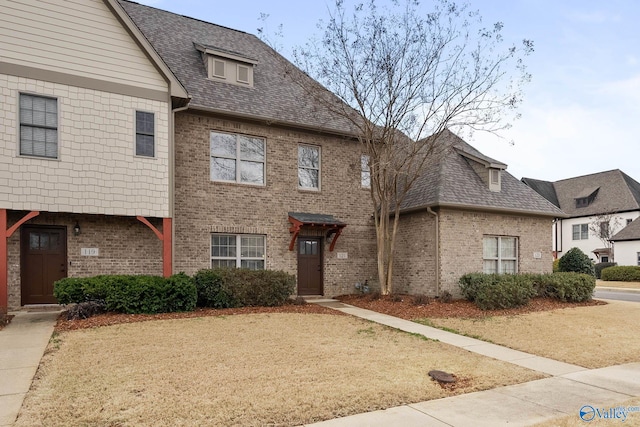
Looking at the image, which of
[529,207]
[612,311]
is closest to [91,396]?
[612,311]

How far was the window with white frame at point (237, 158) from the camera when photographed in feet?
47.7

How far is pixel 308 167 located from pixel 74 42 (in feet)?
26.7

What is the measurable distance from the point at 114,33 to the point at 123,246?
5990 millimetres

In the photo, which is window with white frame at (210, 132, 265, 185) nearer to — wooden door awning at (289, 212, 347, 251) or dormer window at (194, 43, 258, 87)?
wooden door awning at (289, 212, 347, 251)

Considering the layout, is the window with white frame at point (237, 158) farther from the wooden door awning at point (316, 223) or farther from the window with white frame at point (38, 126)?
Result: the window with white frame at point (38, 126)

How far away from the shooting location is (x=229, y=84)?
15.6 metres

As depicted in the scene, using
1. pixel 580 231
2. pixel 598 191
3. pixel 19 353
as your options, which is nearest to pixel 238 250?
pixel 19 353

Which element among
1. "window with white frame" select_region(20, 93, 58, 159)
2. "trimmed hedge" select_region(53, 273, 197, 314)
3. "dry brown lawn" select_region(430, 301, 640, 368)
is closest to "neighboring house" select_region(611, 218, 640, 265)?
"dry brown lawn" select_region(430, 301, 640, 368)

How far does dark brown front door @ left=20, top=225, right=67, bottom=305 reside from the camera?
1203 cm

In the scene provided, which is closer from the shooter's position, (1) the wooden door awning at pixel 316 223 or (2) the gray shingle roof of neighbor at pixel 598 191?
(1) the wooden door awning at pixel 316 223

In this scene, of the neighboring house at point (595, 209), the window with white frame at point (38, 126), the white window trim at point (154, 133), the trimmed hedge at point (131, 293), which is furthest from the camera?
the neighboring house at point (595, 209)

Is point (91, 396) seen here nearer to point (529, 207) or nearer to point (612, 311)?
point (612, 311)

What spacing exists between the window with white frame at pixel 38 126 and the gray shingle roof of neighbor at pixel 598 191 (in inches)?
1596

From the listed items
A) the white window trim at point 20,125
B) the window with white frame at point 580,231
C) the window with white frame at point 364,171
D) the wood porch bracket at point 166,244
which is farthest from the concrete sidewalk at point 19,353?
the window with white frame at point 580,231
